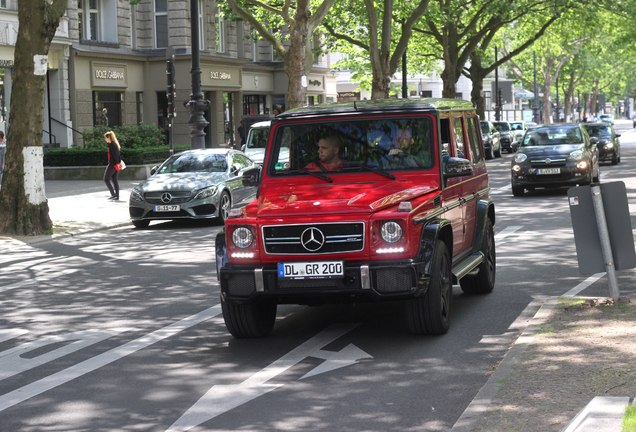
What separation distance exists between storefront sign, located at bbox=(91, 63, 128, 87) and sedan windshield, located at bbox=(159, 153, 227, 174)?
22.5 metres

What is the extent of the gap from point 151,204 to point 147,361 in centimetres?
1292

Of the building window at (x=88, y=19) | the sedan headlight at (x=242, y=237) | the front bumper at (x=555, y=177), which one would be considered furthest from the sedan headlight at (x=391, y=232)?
the building window at (x=88, y=19)

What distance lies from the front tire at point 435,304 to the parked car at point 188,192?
12.0m

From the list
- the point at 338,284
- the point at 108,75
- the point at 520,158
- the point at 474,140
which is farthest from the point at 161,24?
the point at 338,284

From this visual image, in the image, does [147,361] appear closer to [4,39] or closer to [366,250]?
[366,250]

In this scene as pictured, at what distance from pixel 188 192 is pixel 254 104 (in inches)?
1559

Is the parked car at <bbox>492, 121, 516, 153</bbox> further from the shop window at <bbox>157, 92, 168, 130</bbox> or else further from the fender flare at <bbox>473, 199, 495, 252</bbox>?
the fender flare at <bbox>473, 199, 495, 252</bbox>

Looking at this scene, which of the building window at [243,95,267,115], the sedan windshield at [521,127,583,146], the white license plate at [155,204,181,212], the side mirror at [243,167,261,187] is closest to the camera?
the side mirror at [243,167,261,187]

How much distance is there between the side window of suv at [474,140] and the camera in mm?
11570

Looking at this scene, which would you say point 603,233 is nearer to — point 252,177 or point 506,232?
point 252,177

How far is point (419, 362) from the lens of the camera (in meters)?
8.45

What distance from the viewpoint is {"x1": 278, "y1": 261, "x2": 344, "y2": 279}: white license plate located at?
886 centimetres

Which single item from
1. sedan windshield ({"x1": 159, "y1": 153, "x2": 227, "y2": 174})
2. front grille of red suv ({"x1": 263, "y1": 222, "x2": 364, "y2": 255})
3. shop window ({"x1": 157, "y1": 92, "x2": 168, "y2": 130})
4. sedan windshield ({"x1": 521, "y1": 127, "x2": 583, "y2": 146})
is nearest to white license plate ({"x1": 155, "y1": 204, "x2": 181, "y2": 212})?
sedan windshield ({"x1": 159, "y1": 153, "x2": 227, "y2": 174})

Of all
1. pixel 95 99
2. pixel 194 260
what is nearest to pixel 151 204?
pixel 194 260
